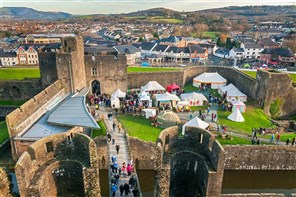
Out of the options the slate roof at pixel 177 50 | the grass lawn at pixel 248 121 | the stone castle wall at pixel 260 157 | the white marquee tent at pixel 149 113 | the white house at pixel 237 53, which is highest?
the slate roof at pixel 177 50

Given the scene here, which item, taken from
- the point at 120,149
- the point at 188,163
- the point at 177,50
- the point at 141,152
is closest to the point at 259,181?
the point at 141,152

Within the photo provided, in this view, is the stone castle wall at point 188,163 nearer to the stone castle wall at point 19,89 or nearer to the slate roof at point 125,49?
the stone castle wall at point 19,89

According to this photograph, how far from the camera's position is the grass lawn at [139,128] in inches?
825

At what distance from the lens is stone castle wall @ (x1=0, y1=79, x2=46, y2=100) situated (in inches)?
1176

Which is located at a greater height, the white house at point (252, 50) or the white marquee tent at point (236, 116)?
the white house at point (252, 50)

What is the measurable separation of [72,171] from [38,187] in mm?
2069

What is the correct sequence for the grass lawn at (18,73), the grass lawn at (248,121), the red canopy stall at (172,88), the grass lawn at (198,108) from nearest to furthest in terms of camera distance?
the grass lawn at (248,121) → the grass lawn at (198,108) → the red canopy stall at (172,88) → the grass lawn at (18,73)

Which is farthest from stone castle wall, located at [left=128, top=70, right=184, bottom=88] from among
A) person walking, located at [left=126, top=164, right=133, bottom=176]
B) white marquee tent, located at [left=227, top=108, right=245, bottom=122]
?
person walking, located at [left=126, top=164, right=133, bottom=176]

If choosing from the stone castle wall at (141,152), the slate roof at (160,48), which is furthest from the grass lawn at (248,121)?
the slate roof at (160,48)

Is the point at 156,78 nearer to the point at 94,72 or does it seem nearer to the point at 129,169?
the point at 94,72

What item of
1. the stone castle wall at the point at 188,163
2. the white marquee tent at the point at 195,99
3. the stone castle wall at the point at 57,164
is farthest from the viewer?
the white marquee tent at the point at 195,99

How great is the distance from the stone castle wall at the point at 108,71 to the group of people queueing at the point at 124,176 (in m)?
15.3

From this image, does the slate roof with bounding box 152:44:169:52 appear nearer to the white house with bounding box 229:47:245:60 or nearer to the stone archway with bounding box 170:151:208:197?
the white house with bounding box 229:47:245:60

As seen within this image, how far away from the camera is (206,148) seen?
11.8 metres
